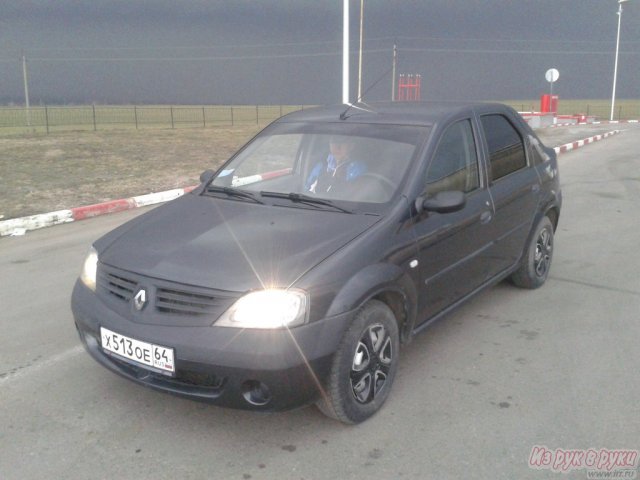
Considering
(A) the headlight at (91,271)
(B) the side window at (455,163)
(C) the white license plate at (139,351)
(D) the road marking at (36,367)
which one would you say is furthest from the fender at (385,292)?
(D) the road marking at (36,367)

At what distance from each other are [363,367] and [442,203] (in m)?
1.05

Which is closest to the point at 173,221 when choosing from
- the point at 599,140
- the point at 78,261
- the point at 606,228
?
the point at 78,261

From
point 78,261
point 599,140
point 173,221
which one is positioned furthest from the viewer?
point 599,140

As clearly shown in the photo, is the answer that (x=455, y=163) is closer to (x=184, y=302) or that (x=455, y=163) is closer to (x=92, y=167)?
(x=184, y=302)

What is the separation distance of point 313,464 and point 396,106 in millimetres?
2682

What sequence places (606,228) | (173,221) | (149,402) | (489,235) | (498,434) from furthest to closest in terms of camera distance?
1. (606,228)
2. (489,235)
3. (173,221)
4. (149,402)
5. (498,434)

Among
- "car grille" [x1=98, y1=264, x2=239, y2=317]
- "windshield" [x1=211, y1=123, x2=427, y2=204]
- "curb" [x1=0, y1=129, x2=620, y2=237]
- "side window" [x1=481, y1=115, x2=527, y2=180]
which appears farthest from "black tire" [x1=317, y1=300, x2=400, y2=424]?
"curb" [x1=0, y1=129, x2=620, y2=237]

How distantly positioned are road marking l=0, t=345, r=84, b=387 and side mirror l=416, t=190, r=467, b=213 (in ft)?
8.05

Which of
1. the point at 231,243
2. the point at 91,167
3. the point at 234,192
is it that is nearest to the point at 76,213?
the point at 91,167

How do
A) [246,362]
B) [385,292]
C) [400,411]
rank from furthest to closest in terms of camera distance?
[400,411] < [385,292] < [246,362]

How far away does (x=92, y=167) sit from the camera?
42.3ft

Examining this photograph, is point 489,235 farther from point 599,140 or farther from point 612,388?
point 599,140

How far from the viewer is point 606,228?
795 cm

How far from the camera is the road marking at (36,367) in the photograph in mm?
3758
